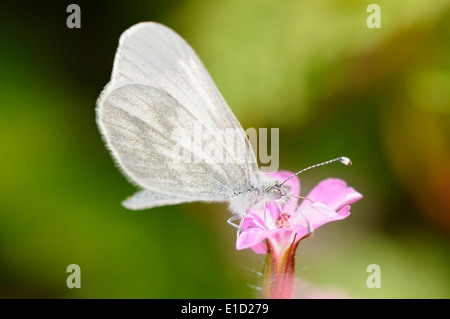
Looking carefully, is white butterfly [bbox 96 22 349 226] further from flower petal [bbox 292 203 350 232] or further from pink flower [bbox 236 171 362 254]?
flower petal [bbox 292 203 350 232]

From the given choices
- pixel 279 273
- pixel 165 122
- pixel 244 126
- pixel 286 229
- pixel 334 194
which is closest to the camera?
pixel 286 229

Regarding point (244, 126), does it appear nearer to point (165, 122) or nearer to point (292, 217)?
point (165, 122)

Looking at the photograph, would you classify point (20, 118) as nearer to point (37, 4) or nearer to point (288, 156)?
point (37, 4)

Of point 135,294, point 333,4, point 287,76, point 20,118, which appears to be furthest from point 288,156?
point 20,118

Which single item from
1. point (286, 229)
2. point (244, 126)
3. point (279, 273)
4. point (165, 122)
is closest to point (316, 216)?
point (286, 229)

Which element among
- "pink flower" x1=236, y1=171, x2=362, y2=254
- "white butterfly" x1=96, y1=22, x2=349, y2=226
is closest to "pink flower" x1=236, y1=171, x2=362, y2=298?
"pink flower" x1=236, y1=171, x2=362, y2=254

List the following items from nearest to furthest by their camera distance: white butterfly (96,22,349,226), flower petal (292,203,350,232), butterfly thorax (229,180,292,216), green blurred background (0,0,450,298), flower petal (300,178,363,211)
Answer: flower petal (292,203,350,232) < flower petal (300,178,363,211) < butterfly thorax (229,180,292,216) < white butterfly (96,22,349,226) < green blurred background (0,0,450,298)
